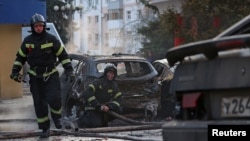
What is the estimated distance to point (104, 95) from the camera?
11867mm

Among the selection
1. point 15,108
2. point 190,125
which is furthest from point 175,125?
point 15,108

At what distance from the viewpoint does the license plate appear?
4852 millimetres

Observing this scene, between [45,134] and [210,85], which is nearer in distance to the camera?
[210,85]

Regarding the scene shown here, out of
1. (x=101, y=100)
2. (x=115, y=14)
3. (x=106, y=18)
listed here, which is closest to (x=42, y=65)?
(x=101, y=100)

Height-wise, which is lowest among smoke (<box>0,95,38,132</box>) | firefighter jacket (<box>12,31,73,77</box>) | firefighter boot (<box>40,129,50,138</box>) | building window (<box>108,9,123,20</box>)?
smoke (<box>0,95,38,132</box>)

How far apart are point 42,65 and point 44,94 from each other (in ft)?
1.51

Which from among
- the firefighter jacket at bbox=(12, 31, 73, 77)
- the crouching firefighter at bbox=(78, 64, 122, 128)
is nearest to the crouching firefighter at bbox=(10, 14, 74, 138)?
the firefighter jacket at bbox=(12, 31, 73, 77)

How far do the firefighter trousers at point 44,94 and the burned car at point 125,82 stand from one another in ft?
Answer: 8.59

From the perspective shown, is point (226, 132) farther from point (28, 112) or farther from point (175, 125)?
point (28, 112)

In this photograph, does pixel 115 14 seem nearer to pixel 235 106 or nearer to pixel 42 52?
pixel 42 52

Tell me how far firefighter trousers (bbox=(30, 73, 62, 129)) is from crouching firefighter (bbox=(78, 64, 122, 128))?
178cm

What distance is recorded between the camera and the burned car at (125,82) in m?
12.9

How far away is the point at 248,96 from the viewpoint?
484 centimetres

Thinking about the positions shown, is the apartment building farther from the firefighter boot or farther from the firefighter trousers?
the firefighter boot
